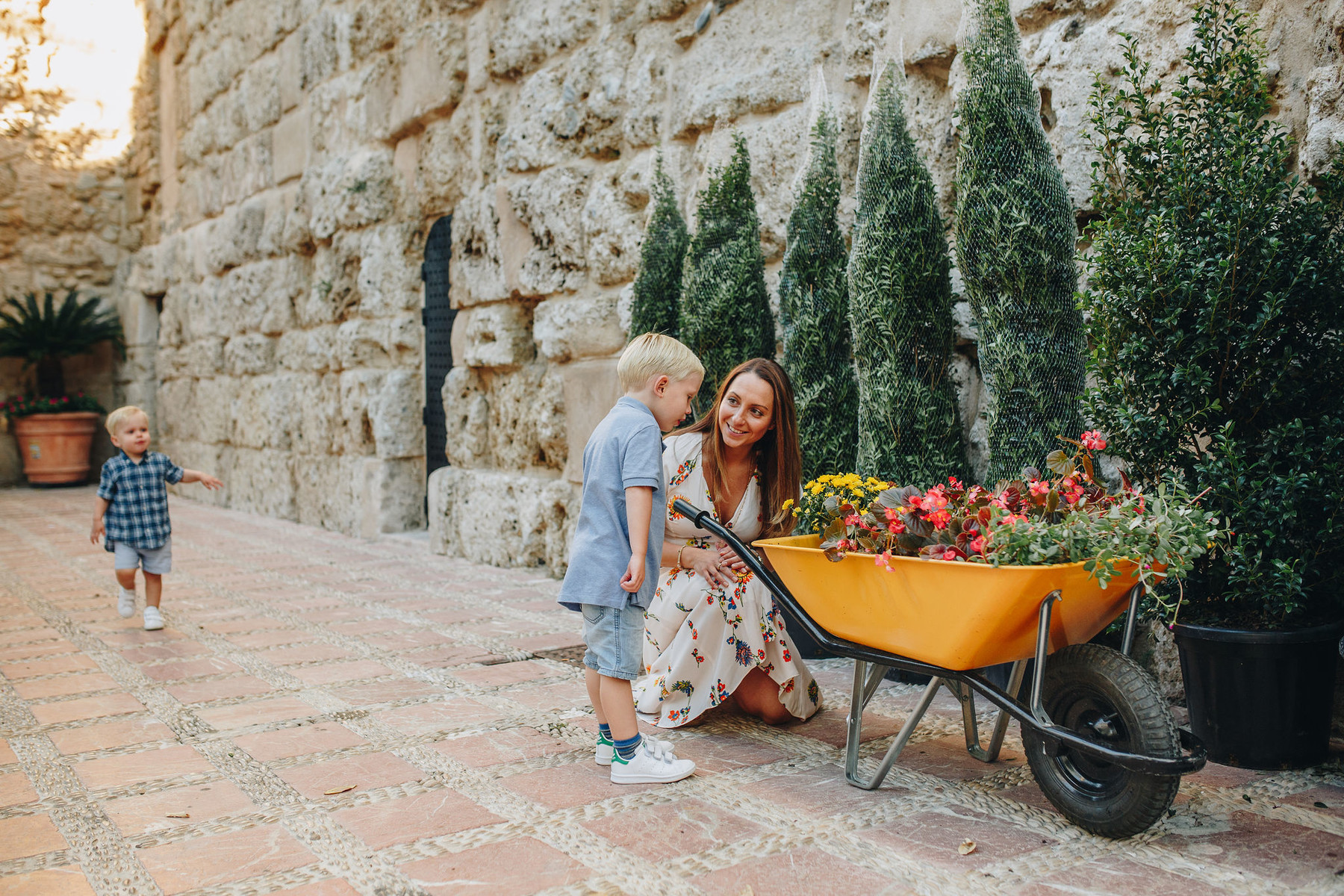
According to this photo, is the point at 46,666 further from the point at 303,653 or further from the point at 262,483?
the point at 262,483

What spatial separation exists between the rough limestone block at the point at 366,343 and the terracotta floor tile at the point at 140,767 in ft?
15.3

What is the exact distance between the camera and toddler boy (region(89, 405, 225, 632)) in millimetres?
4508

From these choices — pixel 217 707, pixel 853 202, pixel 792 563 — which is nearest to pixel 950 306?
pixel 853 202

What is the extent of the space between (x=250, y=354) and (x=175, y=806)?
725 cm

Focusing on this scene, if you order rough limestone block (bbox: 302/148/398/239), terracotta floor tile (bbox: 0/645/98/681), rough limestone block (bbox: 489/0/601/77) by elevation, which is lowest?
terracotta floor tile (bbox: 0/645/98/681)

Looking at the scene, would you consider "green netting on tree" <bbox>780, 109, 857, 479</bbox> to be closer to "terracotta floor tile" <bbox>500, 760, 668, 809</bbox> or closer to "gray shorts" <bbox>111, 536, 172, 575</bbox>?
"terracotta floor tile" <bbox>500, 760, 668, 809</bbox>

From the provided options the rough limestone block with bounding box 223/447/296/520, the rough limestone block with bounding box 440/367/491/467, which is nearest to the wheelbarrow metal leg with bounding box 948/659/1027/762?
the rough limestone block with bounding box 440/367/491/467

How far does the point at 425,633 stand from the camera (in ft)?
14.0

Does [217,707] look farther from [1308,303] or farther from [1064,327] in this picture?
[1308,303]

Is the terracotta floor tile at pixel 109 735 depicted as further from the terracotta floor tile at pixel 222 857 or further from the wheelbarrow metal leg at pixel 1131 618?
the wheelbarrow metal leg at pixel 1131 618

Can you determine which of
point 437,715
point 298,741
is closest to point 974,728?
point 437,715

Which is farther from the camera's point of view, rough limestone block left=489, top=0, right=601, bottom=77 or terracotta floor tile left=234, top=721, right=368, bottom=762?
rough limestone block left=489, top=0, right=601, bottom=77

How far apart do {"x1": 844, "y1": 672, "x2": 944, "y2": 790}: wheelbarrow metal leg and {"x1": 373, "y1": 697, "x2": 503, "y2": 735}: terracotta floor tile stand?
3.75 feet

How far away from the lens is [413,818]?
2.32 m
